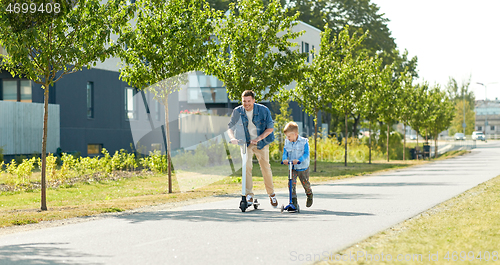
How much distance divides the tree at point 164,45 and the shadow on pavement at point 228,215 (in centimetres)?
459

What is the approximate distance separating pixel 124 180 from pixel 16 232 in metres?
9.27

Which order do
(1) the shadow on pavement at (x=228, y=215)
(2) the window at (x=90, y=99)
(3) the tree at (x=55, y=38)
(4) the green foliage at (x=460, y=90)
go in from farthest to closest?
(4) the green foliage at (x=460, y=90) < (2) the window at (x=90, y=99) < (3) the tree at (x=55, y=38) < (1) the shadow on pavement at (x=228, y=215)

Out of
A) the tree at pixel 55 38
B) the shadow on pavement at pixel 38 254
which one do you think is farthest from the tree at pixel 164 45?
the shadow on pavement at pixel 38 254

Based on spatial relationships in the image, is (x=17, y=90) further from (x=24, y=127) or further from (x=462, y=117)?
(x=462, y=117)

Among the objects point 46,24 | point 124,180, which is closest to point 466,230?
point 46,24

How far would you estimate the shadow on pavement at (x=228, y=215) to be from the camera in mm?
8516

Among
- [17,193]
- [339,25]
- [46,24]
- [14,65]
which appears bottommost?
[17,193]

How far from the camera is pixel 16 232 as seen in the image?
315 inches

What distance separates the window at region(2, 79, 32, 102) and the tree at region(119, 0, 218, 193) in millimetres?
14172

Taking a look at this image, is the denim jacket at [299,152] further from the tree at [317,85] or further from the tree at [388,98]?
the tree at [388,98]

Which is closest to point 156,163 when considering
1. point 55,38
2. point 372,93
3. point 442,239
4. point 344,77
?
point 344,77

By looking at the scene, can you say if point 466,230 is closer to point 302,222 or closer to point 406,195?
point 302,222

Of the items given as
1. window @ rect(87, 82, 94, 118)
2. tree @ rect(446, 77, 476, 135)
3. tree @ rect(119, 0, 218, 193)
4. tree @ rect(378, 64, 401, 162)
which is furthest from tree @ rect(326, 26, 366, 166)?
tree @ rect(446, 77, 476, 135)

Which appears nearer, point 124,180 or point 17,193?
point 17,193
